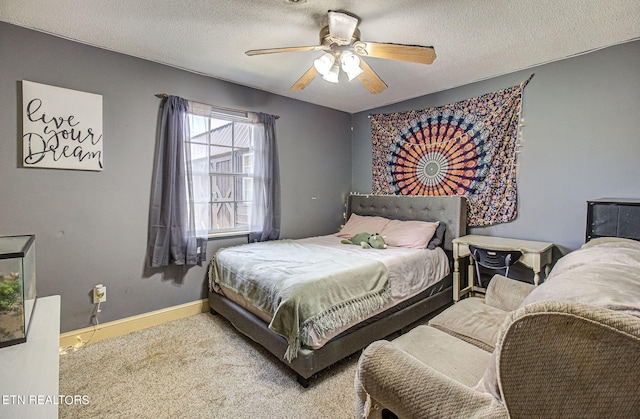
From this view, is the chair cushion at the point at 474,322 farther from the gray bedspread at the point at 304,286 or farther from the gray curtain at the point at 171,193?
the gray curtain at the point at 171,193

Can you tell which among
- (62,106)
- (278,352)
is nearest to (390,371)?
(278,352)

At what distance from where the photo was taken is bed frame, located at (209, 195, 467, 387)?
1.85 meters

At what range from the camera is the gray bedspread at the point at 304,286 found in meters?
1.79

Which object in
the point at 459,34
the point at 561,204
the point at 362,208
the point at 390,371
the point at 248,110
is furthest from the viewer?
the point at 362,208

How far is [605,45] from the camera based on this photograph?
2354mm

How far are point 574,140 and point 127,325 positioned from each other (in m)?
4.16

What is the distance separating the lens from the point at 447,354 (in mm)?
1414

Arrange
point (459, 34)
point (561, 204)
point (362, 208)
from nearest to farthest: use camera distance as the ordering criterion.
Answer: point (459, 34)
point (561, 204)
point (362, 208)

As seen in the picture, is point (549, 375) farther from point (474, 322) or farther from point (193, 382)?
point (193, 382)

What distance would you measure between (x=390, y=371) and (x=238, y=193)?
2.64m

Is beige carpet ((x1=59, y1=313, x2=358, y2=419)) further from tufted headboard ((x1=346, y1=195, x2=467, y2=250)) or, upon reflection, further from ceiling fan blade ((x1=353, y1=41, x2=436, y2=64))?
ceiling fan blade ((x1=353, y1=41, x2=436, y2=64))

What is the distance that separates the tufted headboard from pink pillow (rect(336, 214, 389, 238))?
21cm

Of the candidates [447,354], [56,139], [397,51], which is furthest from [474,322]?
[56,139]

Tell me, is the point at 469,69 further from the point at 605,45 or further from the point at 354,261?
the point at 354,261
